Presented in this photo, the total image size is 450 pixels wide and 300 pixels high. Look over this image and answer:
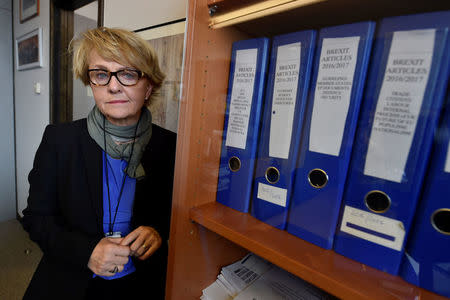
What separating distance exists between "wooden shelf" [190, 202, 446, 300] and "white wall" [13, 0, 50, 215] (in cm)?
233

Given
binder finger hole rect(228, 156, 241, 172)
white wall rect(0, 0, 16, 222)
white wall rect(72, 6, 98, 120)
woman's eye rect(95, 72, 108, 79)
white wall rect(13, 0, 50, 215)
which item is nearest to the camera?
binder finger hole rect(228, 156, 241, 172)

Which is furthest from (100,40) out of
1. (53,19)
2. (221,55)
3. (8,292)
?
(8,292)

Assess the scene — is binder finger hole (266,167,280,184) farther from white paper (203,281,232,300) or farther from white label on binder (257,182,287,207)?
white paper (203,281,232,300)

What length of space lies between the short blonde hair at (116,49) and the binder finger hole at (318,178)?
732mm

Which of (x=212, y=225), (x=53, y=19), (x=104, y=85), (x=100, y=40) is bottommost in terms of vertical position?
(x=212, y=225)

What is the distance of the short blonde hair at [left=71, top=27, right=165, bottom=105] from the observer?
79 cm

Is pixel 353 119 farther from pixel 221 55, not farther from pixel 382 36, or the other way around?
pixel 221 55

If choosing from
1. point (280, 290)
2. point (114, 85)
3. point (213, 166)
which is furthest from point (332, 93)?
point (114, 85)

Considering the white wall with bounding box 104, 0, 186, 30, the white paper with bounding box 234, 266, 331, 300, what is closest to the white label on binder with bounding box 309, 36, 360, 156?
the white paper with bounding box 234, 266, 331, 300

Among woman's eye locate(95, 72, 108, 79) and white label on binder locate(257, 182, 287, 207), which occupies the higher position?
woman's eye locate(95, 72, 108, 79)

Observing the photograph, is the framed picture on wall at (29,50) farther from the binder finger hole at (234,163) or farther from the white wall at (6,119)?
the binder finger hole at (234,163)

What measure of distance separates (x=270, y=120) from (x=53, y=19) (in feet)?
7.60

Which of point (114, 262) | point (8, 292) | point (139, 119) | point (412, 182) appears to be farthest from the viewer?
point (8, 292)

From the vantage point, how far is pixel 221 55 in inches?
21.3
